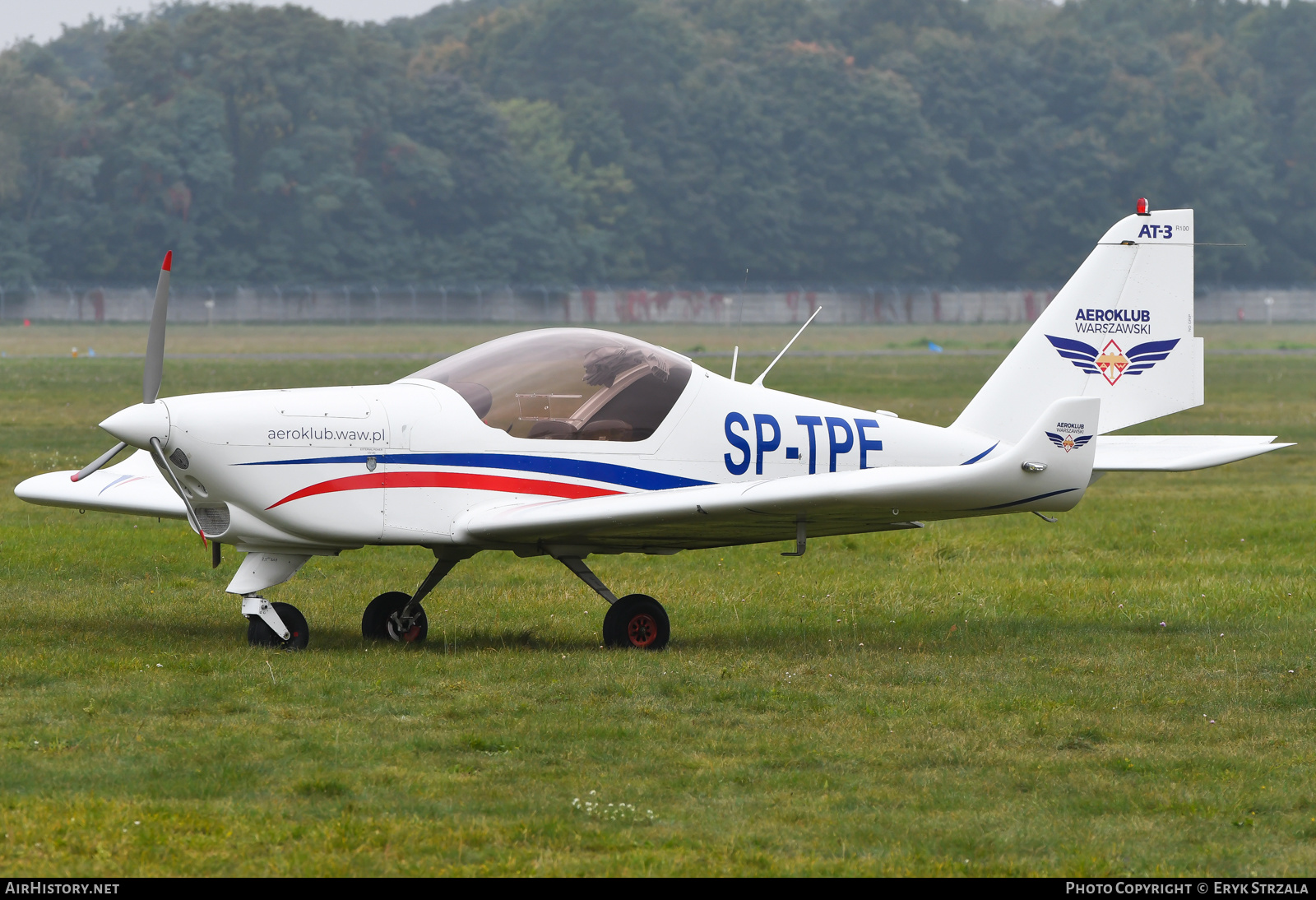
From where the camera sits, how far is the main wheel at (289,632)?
9672 millimetres

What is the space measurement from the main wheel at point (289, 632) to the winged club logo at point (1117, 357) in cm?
563

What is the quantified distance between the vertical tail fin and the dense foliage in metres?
82.3

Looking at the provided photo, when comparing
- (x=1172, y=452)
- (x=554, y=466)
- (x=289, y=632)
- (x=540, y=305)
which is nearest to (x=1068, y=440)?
(x=1172, y=452)

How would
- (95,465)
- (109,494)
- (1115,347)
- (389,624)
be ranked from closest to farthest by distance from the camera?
(95,465)
(389,624)
(109,494)
(1115,347)

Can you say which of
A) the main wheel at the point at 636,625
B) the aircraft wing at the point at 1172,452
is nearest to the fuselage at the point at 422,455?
the main wheel at the point at 636,625

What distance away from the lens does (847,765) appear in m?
7.19

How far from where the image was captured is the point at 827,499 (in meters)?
9.38

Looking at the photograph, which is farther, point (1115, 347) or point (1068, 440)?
point (1115, 347)

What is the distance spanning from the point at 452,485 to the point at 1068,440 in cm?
363

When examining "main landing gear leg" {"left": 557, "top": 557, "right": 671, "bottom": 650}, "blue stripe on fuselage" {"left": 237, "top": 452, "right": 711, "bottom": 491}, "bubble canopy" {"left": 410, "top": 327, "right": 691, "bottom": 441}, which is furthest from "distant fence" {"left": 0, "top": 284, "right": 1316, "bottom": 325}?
"main landing gear leg" {"left": 557, "top": 557, "right": 671, "bottom": 650}

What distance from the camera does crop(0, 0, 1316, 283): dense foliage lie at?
9069 centimetres

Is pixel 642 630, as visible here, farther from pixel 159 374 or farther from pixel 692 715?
pixel 159 374

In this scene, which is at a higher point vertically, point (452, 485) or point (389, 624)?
point (452, 485)

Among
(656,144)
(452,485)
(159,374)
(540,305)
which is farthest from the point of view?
(656,144)
